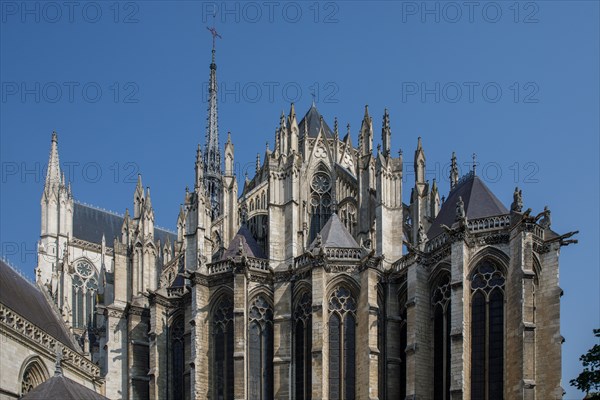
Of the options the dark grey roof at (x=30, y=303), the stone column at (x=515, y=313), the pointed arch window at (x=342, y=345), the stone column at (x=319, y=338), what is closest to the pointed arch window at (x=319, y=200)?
the pointed arch window at (x=342, y=345)

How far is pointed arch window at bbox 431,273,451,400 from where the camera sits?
4222 centimetres

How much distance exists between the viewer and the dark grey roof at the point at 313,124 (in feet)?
202

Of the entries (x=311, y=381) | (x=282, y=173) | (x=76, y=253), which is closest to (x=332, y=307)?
(x=311, y=381)

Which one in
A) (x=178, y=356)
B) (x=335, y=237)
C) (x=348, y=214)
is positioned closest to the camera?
(x=335, y=237)

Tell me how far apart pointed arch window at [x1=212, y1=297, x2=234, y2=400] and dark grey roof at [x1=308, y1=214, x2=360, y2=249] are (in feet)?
15.3

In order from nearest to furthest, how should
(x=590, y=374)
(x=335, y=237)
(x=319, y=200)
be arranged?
1. (x=590, y=374)
2. (x=335, y=237)
3. (x=319, y=200)

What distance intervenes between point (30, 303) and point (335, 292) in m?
12.9

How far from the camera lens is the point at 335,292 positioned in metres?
46.5

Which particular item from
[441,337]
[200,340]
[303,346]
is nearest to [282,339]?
[303,346]

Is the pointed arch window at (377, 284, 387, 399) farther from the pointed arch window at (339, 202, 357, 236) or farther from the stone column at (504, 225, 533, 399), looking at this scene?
the pointed arch window at (339, 202, 357, 236)

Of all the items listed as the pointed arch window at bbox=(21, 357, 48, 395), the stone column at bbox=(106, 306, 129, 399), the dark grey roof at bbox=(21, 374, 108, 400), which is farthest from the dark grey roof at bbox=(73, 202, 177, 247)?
the dark grey roof at bbox=(21, 374, 108, 400)

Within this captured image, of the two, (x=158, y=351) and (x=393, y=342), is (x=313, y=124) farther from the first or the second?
(x=393, y=342)

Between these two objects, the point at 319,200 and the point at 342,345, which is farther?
the point at 319,200

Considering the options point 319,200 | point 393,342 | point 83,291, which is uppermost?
point 319,200
